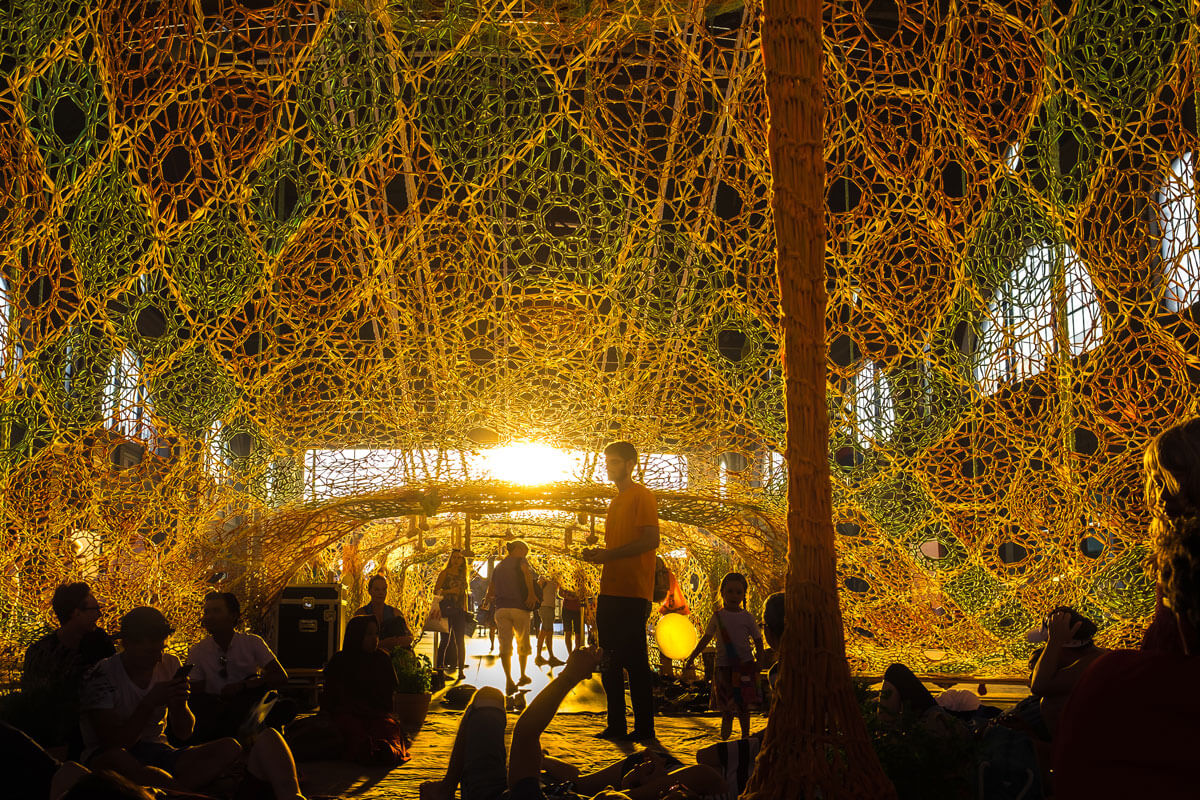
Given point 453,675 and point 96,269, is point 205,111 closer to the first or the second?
point 96,269

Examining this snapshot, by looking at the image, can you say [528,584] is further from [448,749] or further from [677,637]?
[448,749]

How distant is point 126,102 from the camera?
6793 mm

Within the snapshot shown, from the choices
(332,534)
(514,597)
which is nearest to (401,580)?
(514,597)

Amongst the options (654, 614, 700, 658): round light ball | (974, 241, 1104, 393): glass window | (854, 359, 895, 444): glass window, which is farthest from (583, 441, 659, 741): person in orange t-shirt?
(654, 614, 700, 658): round light ball

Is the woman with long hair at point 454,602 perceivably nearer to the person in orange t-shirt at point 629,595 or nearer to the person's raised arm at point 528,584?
the person's raised arm at point 528,584

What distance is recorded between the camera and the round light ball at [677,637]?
9773 mm

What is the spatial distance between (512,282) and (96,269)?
8.90 ft

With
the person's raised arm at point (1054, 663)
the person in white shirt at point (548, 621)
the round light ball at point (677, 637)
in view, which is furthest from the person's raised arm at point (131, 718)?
the person in white shirt at point (548, 621)

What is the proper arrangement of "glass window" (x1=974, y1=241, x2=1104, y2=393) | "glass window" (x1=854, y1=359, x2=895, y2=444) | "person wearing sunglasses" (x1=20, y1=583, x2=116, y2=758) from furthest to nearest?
1. "glass window" (x1=854, y1=359, x2=895, y2=444)
2. "glass window" (x1=974, y1=241, x2=1104, y2=393)
3. "person wearing sunglasses" (x1=20, y1=583, x2=116, y2=758)

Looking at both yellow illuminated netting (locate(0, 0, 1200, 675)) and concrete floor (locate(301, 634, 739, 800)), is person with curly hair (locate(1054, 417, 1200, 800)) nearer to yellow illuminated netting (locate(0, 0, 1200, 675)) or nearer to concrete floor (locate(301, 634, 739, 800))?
concrete floor (locate(301, 634, 739, 800))

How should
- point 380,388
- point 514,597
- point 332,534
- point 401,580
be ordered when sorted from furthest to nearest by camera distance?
point 401,580 < point 514,597 < point 332,534 < point 380,388

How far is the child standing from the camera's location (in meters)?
6.34

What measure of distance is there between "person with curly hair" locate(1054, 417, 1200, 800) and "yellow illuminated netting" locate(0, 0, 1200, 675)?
5.15 metres

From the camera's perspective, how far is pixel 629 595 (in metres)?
5.72
